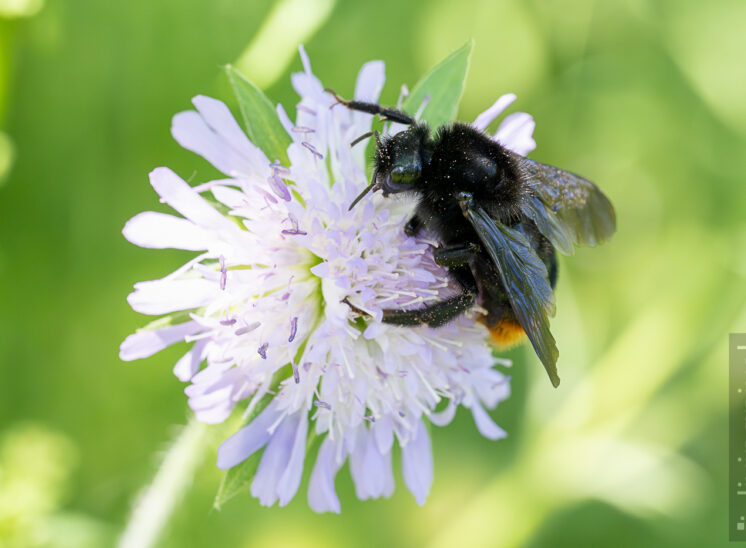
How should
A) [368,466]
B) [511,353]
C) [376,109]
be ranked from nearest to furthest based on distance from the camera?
[376,109] → [368,466] → [511,353]

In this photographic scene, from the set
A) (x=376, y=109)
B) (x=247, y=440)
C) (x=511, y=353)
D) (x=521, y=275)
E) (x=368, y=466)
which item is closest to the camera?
(x=521, y=275)

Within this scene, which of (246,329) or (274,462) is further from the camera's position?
(274,462)

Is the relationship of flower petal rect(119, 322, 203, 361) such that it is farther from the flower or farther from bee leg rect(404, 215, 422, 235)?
bee leg rect(404, 215, 422, 235)

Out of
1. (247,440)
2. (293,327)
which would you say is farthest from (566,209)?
(247,440)

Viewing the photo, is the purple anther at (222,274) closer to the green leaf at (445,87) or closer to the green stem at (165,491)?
the green stem at (165,491)

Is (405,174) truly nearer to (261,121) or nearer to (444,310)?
(444,310)

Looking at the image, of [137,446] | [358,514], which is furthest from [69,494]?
[358,514]

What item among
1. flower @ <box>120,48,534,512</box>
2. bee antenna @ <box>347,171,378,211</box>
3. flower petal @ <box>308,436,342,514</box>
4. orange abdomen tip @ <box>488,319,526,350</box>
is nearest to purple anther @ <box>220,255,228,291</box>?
flower @ <box>120,48,534,512</box>


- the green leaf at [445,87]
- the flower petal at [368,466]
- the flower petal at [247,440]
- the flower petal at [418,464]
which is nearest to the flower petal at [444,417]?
the flower petal at [418,464]
